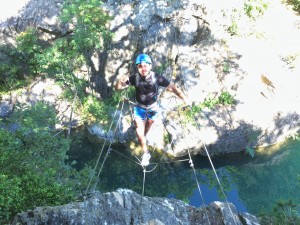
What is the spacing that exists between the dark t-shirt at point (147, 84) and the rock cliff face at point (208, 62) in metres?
6.31

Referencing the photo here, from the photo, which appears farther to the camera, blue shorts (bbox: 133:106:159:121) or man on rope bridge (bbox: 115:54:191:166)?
blue shorts (bbox: 133:106:159:121)

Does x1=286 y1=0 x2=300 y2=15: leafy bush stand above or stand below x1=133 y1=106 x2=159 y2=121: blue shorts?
above

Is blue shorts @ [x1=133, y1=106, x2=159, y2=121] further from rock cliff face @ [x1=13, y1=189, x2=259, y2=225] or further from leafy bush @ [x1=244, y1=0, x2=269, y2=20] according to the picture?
leafy bush @ [x1=244, y1=0, x2=269, y2=20]

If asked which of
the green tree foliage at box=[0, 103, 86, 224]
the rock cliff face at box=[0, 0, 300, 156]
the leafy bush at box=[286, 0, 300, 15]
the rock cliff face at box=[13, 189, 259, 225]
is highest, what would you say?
the leafy bush at box=[286, 0, 300, 15]

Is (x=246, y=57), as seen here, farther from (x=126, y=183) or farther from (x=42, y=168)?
(x=42, y=168)

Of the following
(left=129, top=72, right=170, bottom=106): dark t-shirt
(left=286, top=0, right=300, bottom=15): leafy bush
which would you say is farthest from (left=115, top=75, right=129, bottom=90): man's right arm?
(left=286, top=0, right=300, bottom=15): leafy bush

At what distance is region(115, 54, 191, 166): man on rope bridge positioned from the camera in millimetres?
5656

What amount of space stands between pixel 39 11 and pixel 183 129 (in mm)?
8696

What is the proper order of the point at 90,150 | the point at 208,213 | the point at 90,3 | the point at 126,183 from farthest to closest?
the point at 90,150, the point at 126,183, the point at 90,3, the point at 208,213

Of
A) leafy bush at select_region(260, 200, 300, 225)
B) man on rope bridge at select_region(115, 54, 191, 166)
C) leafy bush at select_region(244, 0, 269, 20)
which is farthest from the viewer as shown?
leafy bush at select_region(244, 0, 269, 20)

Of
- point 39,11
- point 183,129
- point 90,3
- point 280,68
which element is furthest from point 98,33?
point 280,68

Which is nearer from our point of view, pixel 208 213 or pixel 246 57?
pixel 208 213

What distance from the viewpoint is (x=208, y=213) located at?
5840mm

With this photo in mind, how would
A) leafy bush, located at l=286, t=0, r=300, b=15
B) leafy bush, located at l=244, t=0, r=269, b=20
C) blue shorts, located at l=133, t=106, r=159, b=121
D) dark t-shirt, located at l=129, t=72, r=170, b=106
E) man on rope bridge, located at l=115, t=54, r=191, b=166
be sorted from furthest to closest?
1. leafy bush, located at l=286, t=0, r=300, b=15
2. leafy bush, located at l=244, t=0, r=269, b=20
3. blue shorts, located at l=133, t=106, r=159, b=121
4. dark t-shirt, located at l=129, t=72, r=170, b=106
5. man on rope bridge, located at l=115, t=54, r=191, b=166
